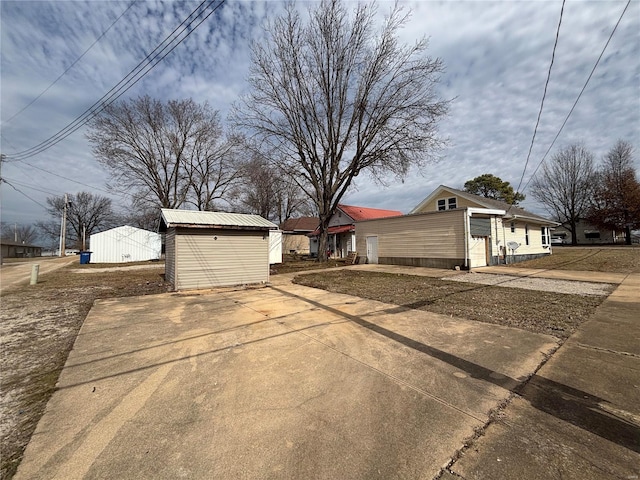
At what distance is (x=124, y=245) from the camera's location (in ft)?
92.7

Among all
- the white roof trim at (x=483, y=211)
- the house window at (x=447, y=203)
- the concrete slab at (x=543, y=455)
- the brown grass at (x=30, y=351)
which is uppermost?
the house window at (x=447, y=203)

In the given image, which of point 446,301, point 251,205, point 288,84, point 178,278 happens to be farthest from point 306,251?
point 446,301

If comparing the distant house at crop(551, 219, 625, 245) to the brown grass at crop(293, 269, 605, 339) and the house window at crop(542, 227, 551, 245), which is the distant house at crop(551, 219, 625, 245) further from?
the brown grass at crop(293, 269, 605, 339)

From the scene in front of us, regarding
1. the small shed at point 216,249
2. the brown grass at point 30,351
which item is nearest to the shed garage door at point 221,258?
the small shed at point 216,249

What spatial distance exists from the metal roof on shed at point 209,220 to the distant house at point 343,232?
43.6 feet

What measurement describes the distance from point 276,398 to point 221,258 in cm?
881

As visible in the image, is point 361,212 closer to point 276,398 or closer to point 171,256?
point 171,256

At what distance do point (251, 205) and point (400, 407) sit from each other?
118 feet

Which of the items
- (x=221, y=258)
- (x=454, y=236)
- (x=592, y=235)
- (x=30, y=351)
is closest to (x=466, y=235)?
(x=454, y=236)

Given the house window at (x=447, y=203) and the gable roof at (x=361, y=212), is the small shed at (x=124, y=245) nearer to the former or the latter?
the gable roof at (x=361, y=212)

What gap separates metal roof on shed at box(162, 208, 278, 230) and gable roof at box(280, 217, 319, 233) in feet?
85.1

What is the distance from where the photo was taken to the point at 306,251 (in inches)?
Result: 1372

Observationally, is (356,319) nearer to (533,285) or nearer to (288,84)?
(533,285)

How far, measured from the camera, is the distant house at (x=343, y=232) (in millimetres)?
25781
